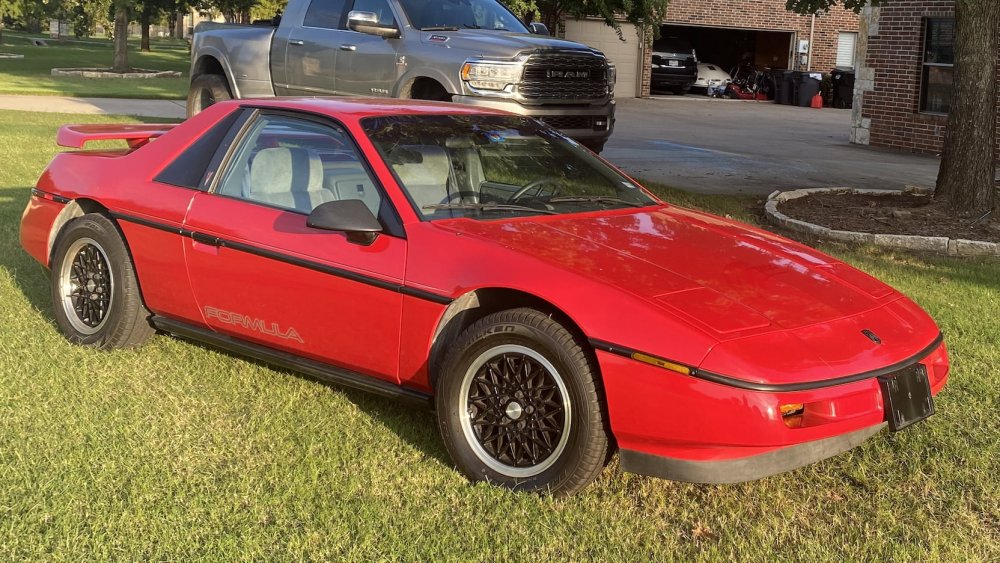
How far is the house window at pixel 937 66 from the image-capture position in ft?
56.8

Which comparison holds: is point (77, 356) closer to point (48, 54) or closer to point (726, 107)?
point (726, 107)

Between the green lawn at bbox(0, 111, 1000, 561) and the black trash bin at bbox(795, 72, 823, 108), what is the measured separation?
28706 millimetres

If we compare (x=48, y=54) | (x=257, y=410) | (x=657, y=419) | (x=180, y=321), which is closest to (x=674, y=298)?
(x=657, y=419)

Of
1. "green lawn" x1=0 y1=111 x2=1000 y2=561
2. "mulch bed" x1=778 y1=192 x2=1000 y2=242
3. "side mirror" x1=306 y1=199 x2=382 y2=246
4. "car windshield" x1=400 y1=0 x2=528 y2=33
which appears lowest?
"green lawn" x1=0 y1=111 x2=1000 y2=561

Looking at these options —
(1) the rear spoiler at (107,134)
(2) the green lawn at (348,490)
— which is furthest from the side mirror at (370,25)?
(2) the green lawn at (348,490)

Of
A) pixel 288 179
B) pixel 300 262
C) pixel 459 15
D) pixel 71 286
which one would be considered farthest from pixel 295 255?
pixel 459 15

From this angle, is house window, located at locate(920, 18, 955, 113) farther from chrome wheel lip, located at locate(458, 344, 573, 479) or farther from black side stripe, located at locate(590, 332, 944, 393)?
chrome wheel lip, located at locate(458, 344, 573, 479)

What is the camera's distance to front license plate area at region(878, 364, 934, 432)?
3.60 metres

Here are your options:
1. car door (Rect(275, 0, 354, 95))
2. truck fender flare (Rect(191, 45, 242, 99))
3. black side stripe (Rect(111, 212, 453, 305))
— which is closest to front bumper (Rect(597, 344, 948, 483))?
black side stripe (Rect(111, 212, 453, 305))

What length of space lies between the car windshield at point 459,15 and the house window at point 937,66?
9.48 metres

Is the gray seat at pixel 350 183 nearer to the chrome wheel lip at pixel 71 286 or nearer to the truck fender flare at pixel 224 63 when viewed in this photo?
the chrome wheel lip at pixel 71 286

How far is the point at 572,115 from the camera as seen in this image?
1027 centimetres

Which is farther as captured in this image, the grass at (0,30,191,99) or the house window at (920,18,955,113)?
the grass at (0,30,191,99)

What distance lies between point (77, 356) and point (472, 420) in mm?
2353
